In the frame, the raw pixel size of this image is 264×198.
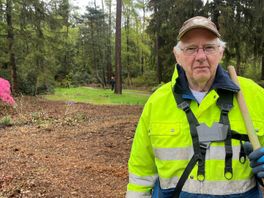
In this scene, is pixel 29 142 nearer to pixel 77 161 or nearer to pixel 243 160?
pixel 77 161

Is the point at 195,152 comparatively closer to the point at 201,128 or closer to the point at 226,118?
the point at 201,128

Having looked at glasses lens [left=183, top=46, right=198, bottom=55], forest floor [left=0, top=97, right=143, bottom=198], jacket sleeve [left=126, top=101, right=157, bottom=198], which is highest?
glasses lens [left=183, top=46, right=198, bottom=55]

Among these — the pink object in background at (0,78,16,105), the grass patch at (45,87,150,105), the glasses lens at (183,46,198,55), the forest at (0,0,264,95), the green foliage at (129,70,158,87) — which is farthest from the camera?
the green foliage at (129,70,158,87)

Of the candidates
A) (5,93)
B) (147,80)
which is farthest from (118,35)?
(147,80)

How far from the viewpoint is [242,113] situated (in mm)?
2156

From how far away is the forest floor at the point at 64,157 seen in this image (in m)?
5.62

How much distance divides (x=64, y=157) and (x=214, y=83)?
5700 mm

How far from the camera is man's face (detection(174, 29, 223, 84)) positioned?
2.30 m

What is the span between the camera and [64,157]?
7.57 metres

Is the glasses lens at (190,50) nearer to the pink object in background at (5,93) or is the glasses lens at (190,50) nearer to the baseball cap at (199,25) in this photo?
the baseball cap at (199,25)

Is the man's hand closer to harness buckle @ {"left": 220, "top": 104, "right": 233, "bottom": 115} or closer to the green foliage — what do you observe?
harness buckle @ {"left": 220, "top": 104, "right": 233, "bottom": 115}

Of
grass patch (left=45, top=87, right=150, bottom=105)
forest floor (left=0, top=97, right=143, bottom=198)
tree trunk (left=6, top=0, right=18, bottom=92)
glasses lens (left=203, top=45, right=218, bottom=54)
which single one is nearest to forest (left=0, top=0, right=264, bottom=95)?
tree trunk (left=6, top=0, right=18, bottom=92)

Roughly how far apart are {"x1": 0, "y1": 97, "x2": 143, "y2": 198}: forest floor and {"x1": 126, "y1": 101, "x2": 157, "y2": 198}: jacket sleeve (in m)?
2.94

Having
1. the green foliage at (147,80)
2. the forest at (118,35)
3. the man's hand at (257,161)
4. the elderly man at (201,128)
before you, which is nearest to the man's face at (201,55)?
the elderly man at (201,128)
